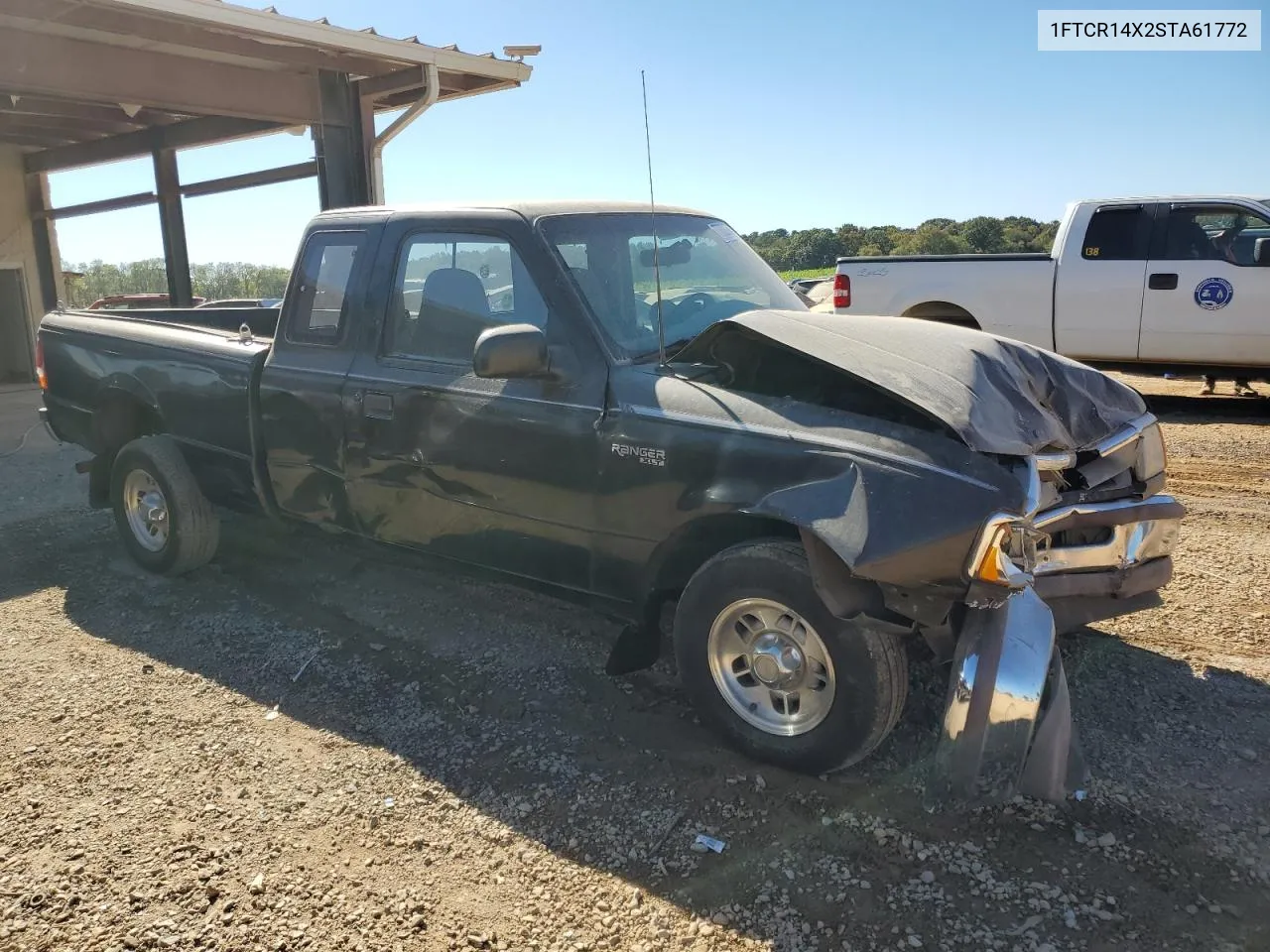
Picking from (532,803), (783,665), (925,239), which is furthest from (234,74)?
(925,239)

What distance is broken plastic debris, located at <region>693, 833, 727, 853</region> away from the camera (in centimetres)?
295

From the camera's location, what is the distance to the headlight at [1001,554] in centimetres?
277

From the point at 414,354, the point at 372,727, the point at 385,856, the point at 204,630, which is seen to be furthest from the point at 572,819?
the point at 204,630

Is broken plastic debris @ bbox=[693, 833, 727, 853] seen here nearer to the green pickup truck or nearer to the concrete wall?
the green pickup truck

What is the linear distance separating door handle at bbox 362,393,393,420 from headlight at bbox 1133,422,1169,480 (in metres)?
3.01

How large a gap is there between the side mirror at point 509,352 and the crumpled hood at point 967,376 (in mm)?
551

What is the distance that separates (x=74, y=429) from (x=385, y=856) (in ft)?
13.8

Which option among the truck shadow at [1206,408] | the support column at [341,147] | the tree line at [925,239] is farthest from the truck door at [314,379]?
the tree line at [925,239]

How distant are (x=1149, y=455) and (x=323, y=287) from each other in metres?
3.67

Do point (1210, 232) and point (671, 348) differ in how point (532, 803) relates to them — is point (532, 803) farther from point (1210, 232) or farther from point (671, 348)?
point (1210, 232)

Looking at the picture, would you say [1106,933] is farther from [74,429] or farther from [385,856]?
[74,429]

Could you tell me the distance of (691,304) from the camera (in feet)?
13.4

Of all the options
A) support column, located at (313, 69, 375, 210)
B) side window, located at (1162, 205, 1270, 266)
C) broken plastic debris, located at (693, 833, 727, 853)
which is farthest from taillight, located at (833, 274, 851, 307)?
broken plastic debris, located at (693, 833, 727, 853)

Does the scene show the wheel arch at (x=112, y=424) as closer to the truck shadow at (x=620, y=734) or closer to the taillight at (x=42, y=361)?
the taillight at (x=42, y=361)
